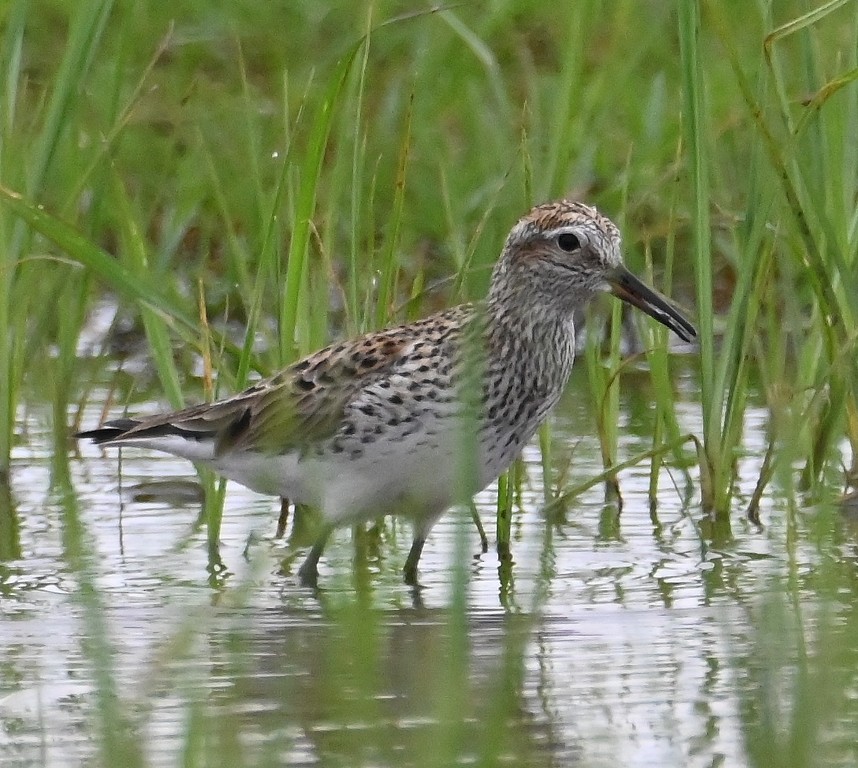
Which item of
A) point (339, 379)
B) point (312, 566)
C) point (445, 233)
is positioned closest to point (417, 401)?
point (339, 379)

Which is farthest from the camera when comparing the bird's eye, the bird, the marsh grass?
the bird's eye

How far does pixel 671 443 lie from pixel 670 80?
198 inches

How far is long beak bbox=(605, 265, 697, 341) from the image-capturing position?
239 inches

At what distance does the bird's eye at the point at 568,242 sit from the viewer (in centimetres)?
611

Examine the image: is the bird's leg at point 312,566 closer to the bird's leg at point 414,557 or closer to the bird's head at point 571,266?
the bird's leg at point 414,557

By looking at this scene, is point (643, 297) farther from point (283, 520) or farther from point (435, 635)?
point (283, 520)

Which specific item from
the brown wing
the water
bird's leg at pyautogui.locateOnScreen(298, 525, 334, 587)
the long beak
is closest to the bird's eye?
the long beak

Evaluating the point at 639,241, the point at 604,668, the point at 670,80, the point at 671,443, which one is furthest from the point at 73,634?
the point at 670,80

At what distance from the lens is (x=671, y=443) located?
20.3 feet

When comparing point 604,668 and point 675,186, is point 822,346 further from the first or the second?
point 604,668

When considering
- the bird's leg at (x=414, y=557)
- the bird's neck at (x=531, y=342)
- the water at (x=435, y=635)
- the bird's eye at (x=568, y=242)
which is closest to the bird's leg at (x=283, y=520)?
the water at (x=435, y=635)

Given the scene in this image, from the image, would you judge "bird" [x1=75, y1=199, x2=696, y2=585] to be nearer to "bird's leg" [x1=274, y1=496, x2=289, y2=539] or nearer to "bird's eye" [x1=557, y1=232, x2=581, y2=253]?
"bird's eye" [x1=557, y1=232, x2=581, y2=253]

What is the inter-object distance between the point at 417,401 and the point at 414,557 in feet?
1.72

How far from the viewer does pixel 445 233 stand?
9430 millimetres
